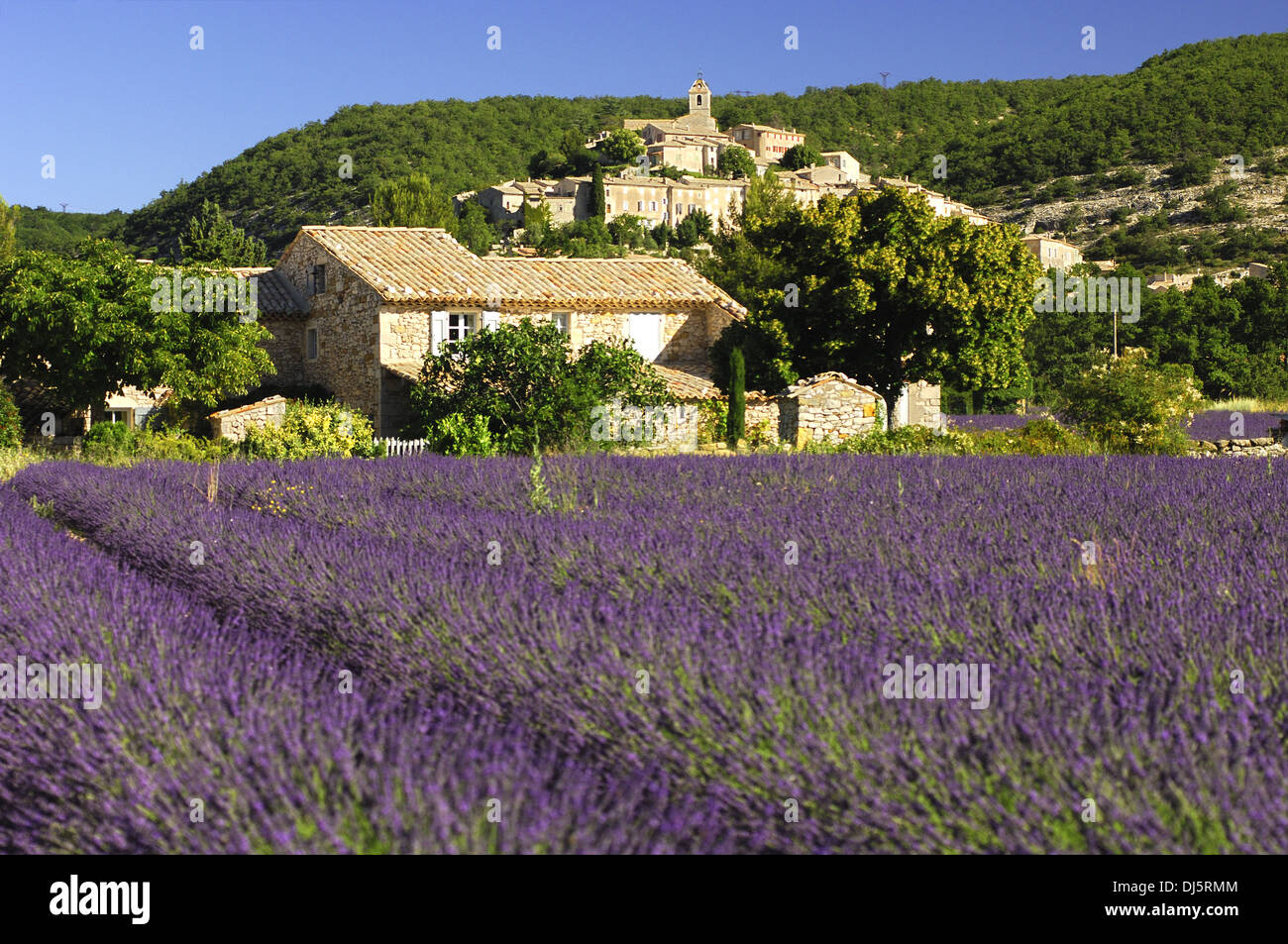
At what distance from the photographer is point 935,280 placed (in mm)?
20172

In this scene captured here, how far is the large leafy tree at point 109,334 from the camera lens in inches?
774

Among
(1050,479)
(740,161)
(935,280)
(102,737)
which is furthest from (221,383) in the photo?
(740,161)

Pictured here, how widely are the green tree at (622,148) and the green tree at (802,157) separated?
18130mm

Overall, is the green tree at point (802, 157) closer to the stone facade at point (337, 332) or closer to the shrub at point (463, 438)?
the stone facade at point (337, 332)

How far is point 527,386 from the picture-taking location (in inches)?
682

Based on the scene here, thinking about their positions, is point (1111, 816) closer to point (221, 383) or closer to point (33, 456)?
point (33, 456)

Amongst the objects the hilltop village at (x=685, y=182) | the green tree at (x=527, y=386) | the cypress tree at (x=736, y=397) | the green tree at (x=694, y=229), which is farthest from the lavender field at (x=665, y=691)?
the green tree at (x=694, y=229)

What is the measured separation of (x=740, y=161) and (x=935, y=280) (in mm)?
95651

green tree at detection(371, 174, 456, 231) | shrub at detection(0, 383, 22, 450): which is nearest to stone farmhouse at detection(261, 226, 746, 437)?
shrub at detection(0, 383, 22, 450)

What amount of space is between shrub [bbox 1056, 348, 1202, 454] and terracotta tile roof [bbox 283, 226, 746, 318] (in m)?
8.30

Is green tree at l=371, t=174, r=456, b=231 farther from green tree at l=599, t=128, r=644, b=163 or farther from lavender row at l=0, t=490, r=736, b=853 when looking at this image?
green tree at l=599, t=128, r=644, b=163

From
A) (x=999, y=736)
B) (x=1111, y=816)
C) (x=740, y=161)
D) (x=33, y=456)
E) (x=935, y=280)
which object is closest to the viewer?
(x=1111, y=816)
